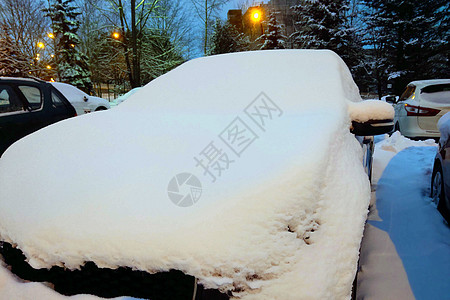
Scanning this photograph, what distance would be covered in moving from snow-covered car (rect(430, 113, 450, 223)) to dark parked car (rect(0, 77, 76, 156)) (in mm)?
4742

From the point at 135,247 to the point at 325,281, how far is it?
634mm

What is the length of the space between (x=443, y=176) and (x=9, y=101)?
5.21m

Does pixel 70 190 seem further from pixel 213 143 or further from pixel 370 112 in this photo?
pixel 370 112

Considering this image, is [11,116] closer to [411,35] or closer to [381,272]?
[381,272]

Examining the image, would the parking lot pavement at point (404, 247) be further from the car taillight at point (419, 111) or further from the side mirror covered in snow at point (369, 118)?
the car taillight at point (419, 111)

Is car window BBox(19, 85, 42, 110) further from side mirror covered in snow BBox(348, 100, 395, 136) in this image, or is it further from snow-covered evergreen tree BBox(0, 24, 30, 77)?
snow-covered evergreen tree BBox(0, 24, 30, 77)

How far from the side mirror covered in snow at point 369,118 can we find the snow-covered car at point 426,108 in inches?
156


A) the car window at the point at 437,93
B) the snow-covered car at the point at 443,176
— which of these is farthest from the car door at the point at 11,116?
the car window at the point at 437,93

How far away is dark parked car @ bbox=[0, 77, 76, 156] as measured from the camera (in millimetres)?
3537

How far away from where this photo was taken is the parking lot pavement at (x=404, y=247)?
1.60 m

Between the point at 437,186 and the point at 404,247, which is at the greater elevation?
the point at 437,186

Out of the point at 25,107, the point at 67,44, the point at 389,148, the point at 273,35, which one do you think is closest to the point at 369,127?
the point at 389,148

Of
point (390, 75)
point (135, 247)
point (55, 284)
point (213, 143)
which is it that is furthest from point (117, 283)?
point (390, 75)

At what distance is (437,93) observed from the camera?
4848 millimetres
